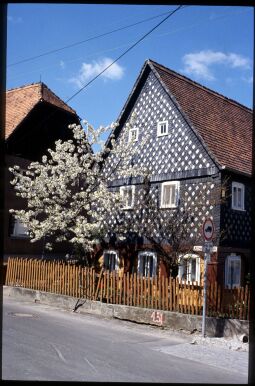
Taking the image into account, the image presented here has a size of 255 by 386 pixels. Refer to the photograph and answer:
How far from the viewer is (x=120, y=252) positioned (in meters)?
19.8

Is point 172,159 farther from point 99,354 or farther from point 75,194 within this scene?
point 99,354

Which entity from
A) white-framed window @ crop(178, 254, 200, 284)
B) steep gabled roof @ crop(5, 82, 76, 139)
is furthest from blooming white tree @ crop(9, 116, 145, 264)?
steep gabled roof @ crop(5, 82, 76, 139)

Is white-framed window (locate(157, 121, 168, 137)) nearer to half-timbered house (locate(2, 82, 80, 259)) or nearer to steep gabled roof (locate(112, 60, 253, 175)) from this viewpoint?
steep gabled roof (locate(112, 60, 253, 175))

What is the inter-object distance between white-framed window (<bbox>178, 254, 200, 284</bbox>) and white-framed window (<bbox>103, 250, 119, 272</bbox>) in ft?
13.1

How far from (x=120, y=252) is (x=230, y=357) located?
35.6ft

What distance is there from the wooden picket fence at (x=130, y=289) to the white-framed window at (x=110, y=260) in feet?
13.4

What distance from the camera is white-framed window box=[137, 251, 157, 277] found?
18.5 m

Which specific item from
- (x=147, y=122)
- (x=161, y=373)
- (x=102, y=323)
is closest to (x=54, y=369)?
(x=161, y=373)

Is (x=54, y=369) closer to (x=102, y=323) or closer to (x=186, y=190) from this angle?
(x=102, y=323)

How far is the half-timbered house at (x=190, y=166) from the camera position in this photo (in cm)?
1673

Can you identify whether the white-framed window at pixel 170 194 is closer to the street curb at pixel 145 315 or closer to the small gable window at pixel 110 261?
the small gable window at pixel 110 261

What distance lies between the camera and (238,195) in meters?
17.5

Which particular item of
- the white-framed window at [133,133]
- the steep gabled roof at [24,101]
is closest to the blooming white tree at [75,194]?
the white-framed window at [133,133]

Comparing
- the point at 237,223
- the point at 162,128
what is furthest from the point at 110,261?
the point at 162,128
